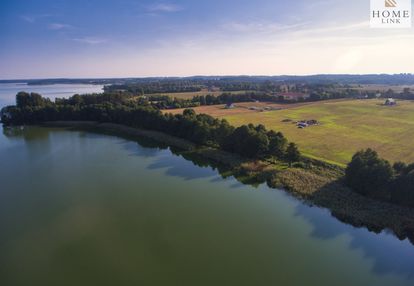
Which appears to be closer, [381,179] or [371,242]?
[371,242]

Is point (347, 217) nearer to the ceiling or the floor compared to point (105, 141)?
nearer to the floor

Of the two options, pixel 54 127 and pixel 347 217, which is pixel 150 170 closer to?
pixel 347 217

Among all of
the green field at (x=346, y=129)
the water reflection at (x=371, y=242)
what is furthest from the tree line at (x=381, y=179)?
the green field at (x=346, y=129)

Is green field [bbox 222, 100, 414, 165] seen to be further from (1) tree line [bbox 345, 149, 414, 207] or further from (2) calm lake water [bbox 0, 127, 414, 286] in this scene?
(2) calm lake water [bbox 0, 127, 414, 286]

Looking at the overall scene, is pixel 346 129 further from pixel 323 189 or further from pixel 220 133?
pixel 323 189

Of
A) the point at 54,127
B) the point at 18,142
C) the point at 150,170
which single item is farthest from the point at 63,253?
the point at 54,127

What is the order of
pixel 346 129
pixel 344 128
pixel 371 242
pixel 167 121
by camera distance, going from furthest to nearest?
pixel 167 121 → pixel 344 128 → pixel 346 129 → pixel 371 242

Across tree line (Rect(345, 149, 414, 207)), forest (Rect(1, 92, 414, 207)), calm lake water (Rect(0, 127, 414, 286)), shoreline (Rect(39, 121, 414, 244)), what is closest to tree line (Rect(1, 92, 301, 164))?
forest (Rect(1, 92, 414, 207))

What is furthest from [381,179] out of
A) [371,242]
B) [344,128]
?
[344,128]
